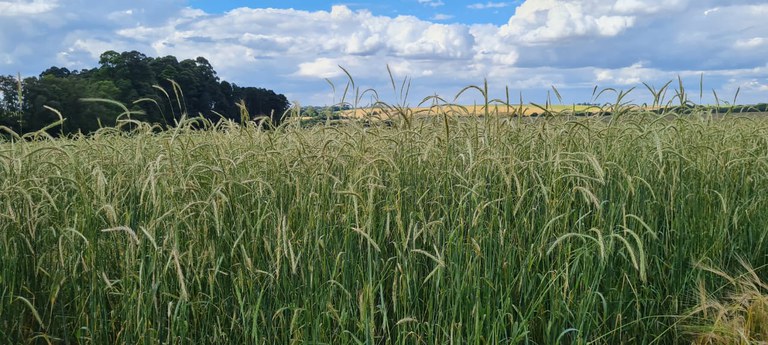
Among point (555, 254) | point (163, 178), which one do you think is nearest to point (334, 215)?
point (163, 178)

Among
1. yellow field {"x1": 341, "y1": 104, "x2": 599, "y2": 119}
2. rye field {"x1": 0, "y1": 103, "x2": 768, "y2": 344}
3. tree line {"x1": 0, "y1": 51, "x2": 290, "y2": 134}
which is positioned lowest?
rye field {"x1": 0, "y1": 103, "x2": 768, "y2": 344}

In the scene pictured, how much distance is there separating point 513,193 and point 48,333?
2088mm

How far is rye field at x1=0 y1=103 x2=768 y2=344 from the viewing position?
7.40ft

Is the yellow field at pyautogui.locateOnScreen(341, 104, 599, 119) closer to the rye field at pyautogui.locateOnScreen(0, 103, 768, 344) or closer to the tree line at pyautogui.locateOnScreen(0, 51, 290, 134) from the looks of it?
the rye field at pyautogui.locateOnScreen(0, 103, 768, 344)

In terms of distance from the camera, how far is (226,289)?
8.23 feet

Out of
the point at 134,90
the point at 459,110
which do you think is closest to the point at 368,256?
the point at 459,110

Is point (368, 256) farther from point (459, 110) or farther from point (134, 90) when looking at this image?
point (134, 90)

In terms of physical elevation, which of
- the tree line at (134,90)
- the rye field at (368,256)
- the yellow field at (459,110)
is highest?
the tree line at (134,90)

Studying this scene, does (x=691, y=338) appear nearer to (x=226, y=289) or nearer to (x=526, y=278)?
(x=526, y=278)

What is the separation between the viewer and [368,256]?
222 cm

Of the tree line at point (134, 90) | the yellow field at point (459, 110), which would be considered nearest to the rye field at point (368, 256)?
the yellow field at point (459, 110)

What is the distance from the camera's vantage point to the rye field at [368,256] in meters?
2.26

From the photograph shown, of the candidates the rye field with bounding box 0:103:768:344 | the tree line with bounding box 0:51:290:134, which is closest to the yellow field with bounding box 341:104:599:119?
the rye field with bounding box 0:103:768:344

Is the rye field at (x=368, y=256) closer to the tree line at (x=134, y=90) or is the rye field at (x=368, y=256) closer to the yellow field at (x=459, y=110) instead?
the yellow field at (x=459, y=110)
